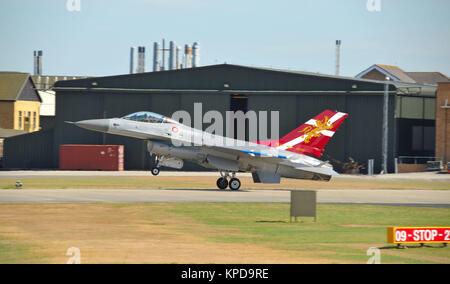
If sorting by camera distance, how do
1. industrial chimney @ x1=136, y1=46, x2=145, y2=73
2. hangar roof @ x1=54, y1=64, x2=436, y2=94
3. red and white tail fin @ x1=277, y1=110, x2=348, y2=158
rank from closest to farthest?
red and white tail fin @ x1=277, y1=110, x2=348, y2=158
hangar roof @ x1=54, y1=64, x2=436, y2=94
industrial chimney @ x1=136, y1=46, x2=145, y2=73

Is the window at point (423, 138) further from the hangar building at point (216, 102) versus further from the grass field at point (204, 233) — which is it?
the grass field at point (204, 233)

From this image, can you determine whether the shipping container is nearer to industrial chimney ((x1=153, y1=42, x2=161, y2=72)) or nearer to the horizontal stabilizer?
the horizontal stabilizer

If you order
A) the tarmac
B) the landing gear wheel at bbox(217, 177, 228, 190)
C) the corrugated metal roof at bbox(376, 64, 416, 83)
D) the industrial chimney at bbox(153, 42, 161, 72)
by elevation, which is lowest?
the tarmac

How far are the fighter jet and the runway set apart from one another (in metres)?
1.26

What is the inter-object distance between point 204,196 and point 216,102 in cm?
2794

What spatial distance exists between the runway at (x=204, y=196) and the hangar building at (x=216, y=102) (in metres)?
22.0

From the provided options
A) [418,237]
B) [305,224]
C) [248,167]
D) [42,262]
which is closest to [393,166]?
[248,167]

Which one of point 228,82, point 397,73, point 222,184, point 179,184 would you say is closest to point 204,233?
point 222,184

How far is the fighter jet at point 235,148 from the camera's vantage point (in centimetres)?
3716

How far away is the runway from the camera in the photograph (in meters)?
31.0

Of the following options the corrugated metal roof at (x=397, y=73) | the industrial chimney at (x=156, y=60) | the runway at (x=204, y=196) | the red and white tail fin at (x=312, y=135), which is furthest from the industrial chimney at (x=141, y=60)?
the red and white tail fin at (x=312, y=135)

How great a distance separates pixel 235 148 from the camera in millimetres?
36750

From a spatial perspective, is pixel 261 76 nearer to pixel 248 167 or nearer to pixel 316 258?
pixel 248 167

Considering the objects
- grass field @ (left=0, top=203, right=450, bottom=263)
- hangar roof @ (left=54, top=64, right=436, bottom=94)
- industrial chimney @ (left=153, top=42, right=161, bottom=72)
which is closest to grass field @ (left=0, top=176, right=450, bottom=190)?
grass field @ (left=0, top=203, right=450, bottom=263)
